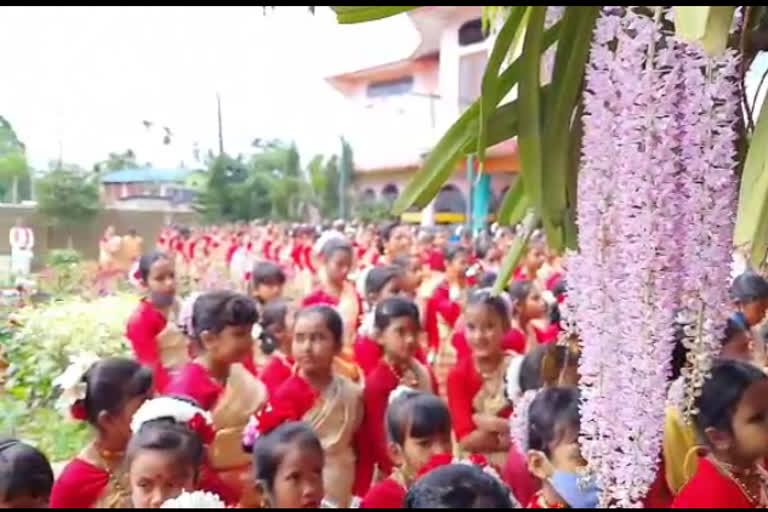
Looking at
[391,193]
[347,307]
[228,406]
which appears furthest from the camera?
[347,307]

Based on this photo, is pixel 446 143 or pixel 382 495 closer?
pixel 446 143

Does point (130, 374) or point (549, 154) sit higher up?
point (549, 154)

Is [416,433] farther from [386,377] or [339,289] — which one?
[339,289]

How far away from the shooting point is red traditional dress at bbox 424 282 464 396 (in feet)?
8.81

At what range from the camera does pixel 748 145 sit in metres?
0.56

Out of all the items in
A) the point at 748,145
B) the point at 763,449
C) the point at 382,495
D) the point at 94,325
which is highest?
the point at 748,145

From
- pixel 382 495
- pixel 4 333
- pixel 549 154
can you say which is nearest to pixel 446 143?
pixel 549 154

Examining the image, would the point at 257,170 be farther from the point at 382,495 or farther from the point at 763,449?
the point at 763,449

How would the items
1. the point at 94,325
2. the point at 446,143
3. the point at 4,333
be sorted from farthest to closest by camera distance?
the point at 94,325 < the point at 4,333 < the point at 446,143

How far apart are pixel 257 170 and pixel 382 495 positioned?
491 mm

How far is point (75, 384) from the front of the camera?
126 centimetres

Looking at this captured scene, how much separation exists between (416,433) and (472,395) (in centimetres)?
51

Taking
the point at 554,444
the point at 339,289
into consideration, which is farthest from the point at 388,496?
the point at 339,289

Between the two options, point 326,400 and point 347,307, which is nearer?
point 326,400
